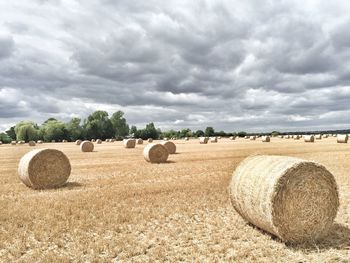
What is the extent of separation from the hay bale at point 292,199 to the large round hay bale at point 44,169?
34.1ft

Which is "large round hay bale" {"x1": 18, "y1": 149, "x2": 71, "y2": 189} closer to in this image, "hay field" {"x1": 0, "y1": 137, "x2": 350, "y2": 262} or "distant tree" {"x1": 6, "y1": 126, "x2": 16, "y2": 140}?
"hay field" {"x1": 0, "y1": 137, "x2": 350, "y2": 262}

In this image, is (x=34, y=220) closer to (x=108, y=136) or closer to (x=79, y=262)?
(x=79, y=262)

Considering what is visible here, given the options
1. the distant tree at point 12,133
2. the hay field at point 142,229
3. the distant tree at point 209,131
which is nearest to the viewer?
the hay field at point 142,229

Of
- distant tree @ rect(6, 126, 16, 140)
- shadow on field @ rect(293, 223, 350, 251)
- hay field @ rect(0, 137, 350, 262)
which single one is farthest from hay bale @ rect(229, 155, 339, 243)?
distant tree @ rect(6, 126, 16, 140)

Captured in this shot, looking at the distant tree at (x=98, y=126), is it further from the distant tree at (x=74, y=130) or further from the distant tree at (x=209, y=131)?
the distant tree at (x=209, y=131)

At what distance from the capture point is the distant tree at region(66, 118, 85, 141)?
11744cm

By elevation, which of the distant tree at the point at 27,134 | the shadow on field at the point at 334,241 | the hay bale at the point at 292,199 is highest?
the distant tree at the point at 27,134

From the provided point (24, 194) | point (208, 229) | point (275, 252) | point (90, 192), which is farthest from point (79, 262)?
point (24, 194)

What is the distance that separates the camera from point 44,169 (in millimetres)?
16844

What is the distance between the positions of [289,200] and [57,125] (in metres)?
120

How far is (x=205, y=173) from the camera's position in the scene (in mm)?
19016

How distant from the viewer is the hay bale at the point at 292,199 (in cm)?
833

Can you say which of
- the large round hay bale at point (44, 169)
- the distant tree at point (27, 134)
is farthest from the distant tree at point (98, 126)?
the large round hay bale at point (44, 169)

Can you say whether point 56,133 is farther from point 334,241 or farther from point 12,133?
point 334,241
